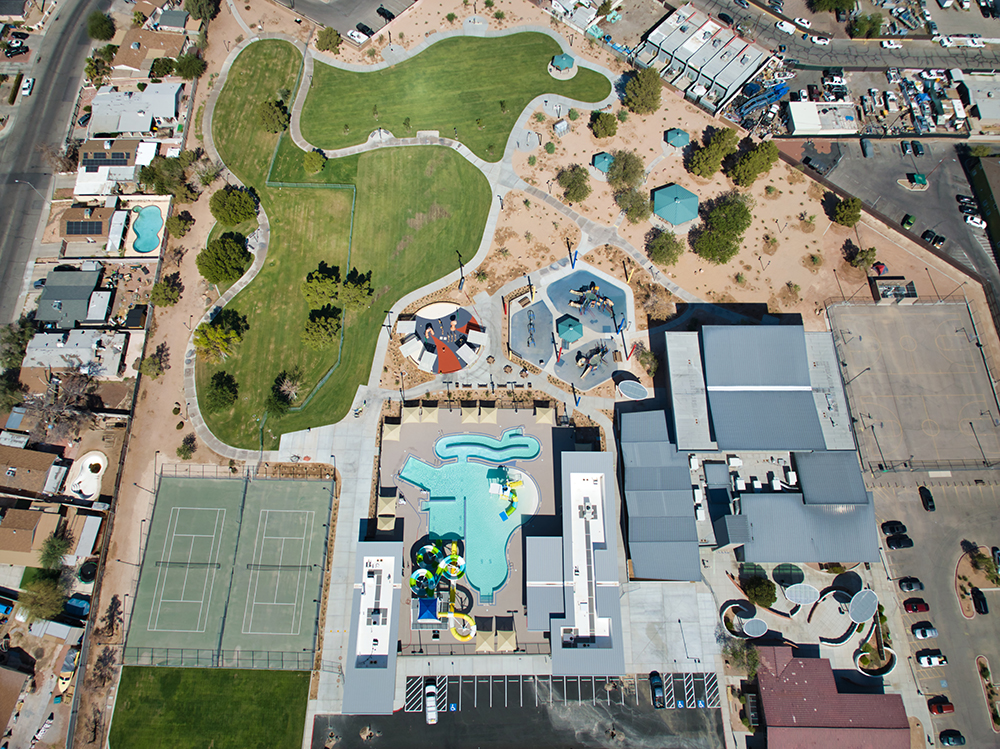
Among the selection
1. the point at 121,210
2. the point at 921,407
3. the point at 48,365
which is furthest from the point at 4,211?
the point at 921,407

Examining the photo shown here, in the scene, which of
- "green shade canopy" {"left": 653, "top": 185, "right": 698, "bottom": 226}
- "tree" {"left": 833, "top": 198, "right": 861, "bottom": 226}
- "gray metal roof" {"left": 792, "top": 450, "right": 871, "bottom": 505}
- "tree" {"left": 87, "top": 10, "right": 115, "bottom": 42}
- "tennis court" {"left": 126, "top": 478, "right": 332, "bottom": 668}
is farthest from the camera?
"tree" {"left": 87, "top": 10, "right": 115, "bottom": 42}

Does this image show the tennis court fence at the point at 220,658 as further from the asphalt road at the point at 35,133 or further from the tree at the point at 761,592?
the tree at the point at 761,592

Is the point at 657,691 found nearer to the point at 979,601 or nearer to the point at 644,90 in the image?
the point at 979,601

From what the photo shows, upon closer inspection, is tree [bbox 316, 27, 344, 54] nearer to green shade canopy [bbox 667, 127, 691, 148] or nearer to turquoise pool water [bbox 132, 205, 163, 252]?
turquoise pool water [bbox 132, 205, 163, 252]

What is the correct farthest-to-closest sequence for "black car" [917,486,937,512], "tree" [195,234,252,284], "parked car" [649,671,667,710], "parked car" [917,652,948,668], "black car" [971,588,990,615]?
"tree" [195,234,252,284] → "black car" [917,486,937,512] → "black car" [971,588,990,615] → "parked car" [917,652,948,668] → "parked car" [649,671,667,710]

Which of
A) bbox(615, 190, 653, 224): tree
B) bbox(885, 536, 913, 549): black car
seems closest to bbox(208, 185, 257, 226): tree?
bbox(615, 190, 653, 224): tree

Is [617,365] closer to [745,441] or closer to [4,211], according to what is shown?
[745,441]

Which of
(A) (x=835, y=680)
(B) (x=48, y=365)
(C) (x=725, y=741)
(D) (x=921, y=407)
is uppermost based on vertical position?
(B) (x=48, y=365)
